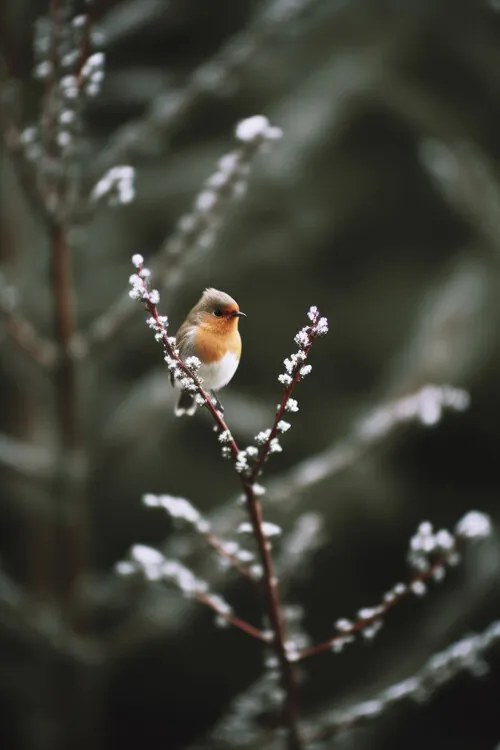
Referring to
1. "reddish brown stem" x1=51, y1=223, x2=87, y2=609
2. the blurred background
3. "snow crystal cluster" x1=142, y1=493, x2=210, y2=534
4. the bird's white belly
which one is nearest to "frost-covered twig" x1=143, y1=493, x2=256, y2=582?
"snow crystal cluster" x1=142, y1=493, x2=210, y2=534

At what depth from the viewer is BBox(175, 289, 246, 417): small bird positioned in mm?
403

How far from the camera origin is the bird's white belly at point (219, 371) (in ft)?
1.31

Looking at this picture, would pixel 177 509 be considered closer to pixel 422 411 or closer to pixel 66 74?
pixel 422 411

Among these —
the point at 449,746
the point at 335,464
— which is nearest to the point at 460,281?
the point at 335,464

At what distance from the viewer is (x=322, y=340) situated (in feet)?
5.59

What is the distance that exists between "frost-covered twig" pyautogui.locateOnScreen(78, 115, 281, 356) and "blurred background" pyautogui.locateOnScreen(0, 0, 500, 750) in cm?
50

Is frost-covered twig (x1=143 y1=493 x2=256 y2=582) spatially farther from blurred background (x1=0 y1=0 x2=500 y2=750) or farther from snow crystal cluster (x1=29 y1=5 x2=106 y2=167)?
blurred background (x1=0 y1=0 x2=500 y2=750)

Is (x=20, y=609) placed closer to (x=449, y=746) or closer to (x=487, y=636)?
(x=487, y=636)

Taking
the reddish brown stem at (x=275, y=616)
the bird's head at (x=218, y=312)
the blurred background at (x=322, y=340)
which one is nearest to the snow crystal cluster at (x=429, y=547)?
the reddish brown stem at (x=275, y=616)

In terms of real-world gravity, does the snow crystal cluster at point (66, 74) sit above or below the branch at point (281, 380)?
above

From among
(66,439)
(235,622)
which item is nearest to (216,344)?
(235,622)

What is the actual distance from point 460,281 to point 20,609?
1.22m

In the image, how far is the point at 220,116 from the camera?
1661mm

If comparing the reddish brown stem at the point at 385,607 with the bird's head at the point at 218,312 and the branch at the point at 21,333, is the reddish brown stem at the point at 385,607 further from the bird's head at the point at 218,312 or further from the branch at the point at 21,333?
the branch at the point at 21,333
